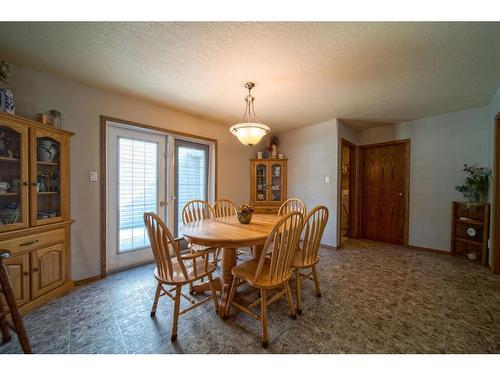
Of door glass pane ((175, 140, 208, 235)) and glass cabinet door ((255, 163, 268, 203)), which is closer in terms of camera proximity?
door glass pane ((175, 140, 208, 235))

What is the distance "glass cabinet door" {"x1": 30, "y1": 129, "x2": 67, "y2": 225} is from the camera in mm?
1738

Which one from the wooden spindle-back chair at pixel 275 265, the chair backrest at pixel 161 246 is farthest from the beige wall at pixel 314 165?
the chair backrest at pixel 161 246

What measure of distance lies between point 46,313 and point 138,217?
1.24m

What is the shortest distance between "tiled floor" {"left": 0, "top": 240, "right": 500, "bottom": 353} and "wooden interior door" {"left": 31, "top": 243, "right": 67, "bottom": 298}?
0.55 feet

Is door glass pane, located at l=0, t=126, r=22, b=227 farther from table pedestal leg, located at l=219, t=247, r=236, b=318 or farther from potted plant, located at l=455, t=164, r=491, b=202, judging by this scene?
potted plant, located at l=455, t=164, r=491, b=202

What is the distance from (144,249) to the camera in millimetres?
2760

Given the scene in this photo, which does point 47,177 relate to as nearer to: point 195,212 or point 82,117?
point 82,117

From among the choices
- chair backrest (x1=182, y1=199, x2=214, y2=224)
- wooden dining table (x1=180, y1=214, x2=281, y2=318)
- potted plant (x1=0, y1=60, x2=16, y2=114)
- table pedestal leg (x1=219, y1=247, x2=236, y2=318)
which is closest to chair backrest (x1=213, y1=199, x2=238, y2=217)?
chair backrest (x1=182, y1=199, x2=214, y2=224)

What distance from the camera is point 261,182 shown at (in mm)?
4074

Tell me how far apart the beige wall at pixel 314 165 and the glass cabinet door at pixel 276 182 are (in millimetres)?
199

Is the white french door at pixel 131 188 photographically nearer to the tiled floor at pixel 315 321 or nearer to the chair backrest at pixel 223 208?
the tiled floor at pixel 315 321

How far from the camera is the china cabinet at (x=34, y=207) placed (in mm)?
1624
